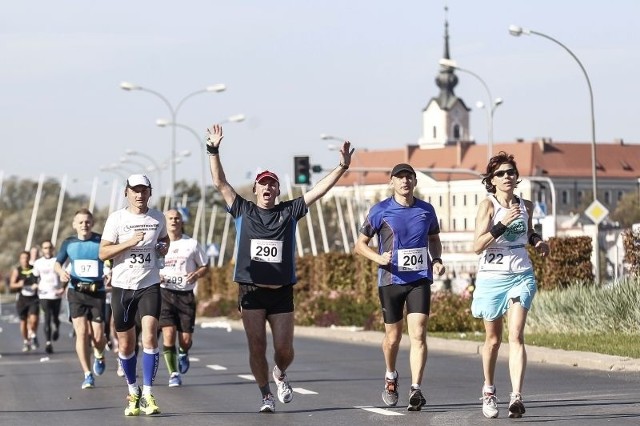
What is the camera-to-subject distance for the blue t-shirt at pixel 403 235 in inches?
582

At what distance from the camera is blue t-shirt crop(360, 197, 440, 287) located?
14773mm

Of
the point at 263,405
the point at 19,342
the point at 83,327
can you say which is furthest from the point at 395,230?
the point at 19,342

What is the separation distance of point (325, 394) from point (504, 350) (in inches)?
320

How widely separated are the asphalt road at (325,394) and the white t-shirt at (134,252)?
116 centimetres

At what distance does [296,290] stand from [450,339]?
1996 centimetres

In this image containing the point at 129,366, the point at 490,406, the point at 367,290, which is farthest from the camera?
the point at 367,290

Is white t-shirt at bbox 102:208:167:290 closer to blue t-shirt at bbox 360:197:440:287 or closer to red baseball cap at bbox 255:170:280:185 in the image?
red baseball cap at bbox 255:170:280:185

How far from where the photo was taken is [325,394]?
57.3ft

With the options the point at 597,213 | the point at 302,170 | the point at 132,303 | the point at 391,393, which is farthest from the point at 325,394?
the point at 302,170

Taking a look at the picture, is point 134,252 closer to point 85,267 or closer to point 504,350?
point 85,267

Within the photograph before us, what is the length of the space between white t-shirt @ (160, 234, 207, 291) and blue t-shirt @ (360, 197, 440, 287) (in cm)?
482

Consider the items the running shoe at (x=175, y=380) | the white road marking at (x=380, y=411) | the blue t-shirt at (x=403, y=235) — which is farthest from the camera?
the running shoe at (x=175, y=380)

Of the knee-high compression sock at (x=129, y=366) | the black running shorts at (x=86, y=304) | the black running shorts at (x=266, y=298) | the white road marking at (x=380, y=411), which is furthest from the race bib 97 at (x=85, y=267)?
the black running shorts at (x=266, y=298)

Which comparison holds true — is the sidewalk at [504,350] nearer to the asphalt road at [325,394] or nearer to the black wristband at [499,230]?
the asphalt road at [325,394]
